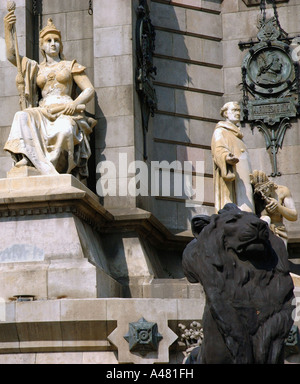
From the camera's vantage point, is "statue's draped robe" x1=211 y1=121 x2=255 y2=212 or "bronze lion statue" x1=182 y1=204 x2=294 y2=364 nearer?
"bronze lion statue" x1=182 y1=204 x2=294 y2=364

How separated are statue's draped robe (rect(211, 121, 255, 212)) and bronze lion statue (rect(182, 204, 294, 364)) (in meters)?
7.82

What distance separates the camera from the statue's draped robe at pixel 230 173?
1505cm

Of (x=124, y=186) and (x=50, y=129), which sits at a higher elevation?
(x=50, y=129)

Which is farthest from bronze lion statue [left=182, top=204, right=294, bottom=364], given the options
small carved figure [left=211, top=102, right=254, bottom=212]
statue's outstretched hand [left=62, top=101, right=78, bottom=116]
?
statue's outstretched hand [left=62, top=101, right=78, bottom=116]

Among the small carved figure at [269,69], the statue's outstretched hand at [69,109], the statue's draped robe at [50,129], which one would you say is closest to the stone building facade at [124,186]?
the small carved figure at [269,69]

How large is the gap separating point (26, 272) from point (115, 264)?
7.36ft

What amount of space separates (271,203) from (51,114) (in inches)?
165

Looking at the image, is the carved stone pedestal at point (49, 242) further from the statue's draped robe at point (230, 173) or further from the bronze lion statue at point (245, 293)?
the bronze lion statue at point (245, 293)

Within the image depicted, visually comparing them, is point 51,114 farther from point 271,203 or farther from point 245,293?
point 245,293

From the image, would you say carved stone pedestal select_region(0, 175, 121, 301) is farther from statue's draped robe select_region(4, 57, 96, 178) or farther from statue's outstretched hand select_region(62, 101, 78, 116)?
statue's outstretched hand select_region(62, 101, 78, 116)

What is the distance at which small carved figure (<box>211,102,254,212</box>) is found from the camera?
1500 centimetres

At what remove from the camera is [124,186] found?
15.4 meters

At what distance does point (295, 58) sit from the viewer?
18125mm

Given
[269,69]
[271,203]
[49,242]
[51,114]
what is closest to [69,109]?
[51,114]
